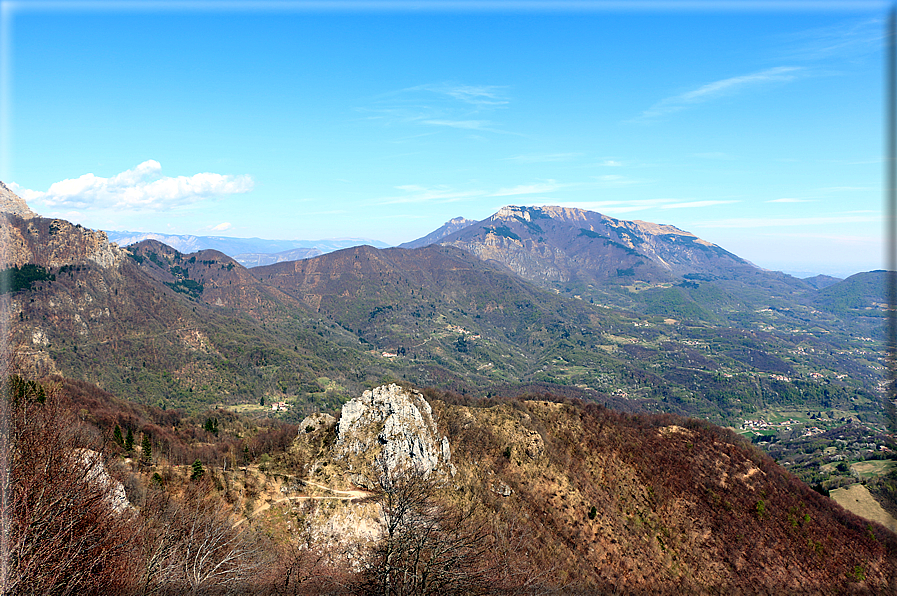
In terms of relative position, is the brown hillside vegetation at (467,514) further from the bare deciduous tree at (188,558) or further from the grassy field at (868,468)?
the grassy field at (868,468)

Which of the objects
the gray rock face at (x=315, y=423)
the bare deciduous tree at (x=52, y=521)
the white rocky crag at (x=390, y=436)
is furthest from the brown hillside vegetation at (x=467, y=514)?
the white rocky crag at (x=390, y=436)

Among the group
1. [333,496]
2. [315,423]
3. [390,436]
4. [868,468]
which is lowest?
[868,468]

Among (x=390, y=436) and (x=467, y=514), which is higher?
(x=390, y=436)

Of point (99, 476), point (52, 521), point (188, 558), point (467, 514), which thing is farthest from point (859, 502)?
point (52, 521)

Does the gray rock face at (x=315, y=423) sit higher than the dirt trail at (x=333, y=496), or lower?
higher

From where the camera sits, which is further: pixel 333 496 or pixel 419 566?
pixel 333 496

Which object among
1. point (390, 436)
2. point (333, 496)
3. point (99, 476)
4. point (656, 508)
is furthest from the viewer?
point (656, 508)

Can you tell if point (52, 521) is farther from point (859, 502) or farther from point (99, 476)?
point (859, 502)
